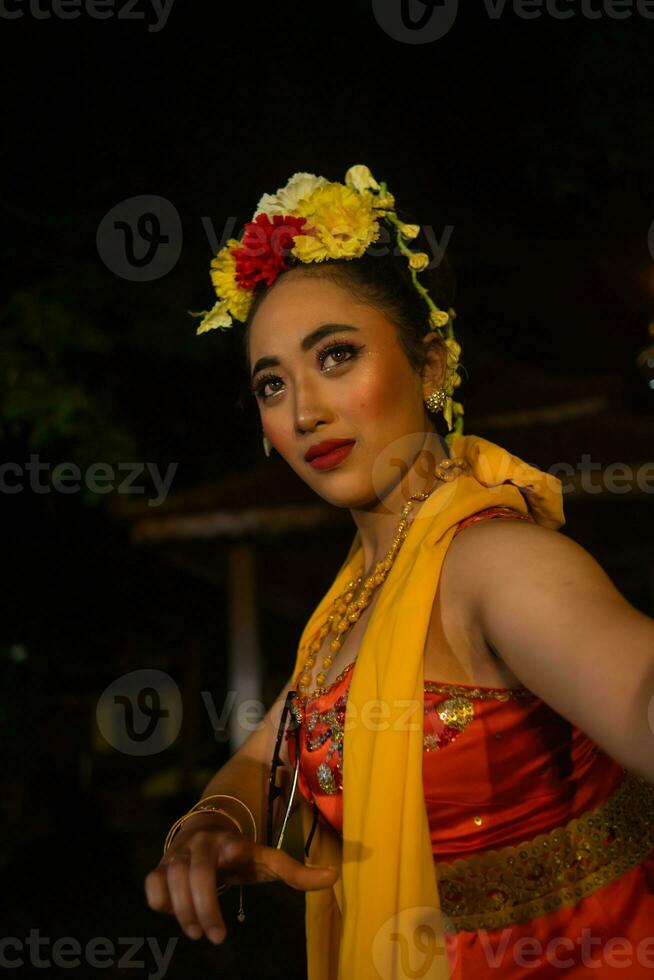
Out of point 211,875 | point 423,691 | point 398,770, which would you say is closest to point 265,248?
point 423,691

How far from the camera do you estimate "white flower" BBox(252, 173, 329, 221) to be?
6.52ft

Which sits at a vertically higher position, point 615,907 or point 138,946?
point 615,907

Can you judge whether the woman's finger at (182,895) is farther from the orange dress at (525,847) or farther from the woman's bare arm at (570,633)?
the woman's bare arm at (570,633)

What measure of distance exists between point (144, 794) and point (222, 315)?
8.92m

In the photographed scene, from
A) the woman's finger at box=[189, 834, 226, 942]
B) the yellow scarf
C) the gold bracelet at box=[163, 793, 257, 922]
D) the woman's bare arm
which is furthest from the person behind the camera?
the gold bracelet at box=[163, 793, 257, 922]

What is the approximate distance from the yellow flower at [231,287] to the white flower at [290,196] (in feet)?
0.36

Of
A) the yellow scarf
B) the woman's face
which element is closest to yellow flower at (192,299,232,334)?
the woman's face

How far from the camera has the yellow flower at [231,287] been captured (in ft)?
6.57

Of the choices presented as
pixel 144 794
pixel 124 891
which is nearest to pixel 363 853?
pixel 124 891

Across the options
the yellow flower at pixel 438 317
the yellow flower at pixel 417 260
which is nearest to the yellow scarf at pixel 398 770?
the yellow flower at pixel 438 317

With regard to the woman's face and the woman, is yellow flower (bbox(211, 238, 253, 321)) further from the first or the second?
the woman's face

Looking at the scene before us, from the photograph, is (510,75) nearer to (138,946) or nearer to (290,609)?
(138,946)

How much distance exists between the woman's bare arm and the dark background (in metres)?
1.10

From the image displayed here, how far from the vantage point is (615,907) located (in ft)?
4.99
